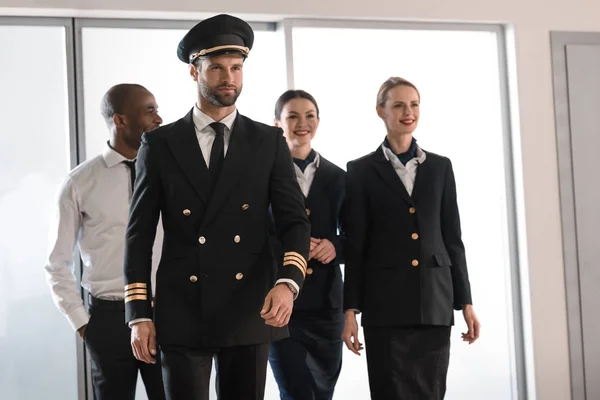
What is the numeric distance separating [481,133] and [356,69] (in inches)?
29.3

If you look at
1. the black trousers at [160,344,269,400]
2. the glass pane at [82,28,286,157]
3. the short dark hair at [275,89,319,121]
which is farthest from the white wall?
the black trousers at [160,344,269,400]

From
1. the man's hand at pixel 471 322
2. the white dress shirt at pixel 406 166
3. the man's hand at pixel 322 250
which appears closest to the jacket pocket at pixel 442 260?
the man's hand at pixel 471 322

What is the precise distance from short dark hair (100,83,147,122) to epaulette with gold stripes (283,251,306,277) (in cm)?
130

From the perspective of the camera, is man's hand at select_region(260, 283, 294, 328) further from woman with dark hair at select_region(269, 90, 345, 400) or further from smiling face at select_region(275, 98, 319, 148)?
smiling face at select_region(275, 98, 319, 148)

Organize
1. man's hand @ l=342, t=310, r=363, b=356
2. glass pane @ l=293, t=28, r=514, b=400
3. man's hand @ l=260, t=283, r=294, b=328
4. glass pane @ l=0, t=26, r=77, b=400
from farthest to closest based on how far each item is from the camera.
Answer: glass pane @ l=293, t=28, r=514, b=400 < glass pane @ l=0, t=26, r=77, b=400 < man's hand @ l=342, t=310, r=363, b=356 < man's hand @ l=260, t=283, r=294, b=328

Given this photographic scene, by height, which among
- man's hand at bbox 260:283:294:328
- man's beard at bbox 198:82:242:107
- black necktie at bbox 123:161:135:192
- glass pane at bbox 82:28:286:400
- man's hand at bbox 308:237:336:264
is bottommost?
man's hand at bbox 260:283:294:328

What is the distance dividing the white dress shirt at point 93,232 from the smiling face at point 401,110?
0.90 m

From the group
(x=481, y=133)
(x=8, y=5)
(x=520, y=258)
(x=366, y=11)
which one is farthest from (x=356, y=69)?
(x=8, y=5)

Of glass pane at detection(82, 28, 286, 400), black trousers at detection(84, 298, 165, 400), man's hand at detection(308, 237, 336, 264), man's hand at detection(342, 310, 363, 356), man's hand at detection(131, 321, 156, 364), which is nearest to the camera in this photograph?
man's hand at detection(131, 321, 156, 364)

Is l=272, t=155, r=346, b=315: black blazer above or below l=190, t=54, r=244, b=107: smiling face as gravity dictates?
below

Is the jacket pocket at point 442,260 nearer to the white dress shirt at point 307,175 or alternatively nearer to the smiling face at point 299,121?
the white dress shirt at point 307,175

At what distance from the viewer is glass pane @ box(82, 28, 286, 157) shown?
4.22 metres

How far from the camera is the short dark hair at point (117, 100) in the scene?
3.28 m

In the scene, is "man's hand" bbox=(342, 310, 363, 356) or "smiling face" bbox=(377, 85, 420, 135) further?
"smiling face" bbox=(377, 85, 420, 135)
